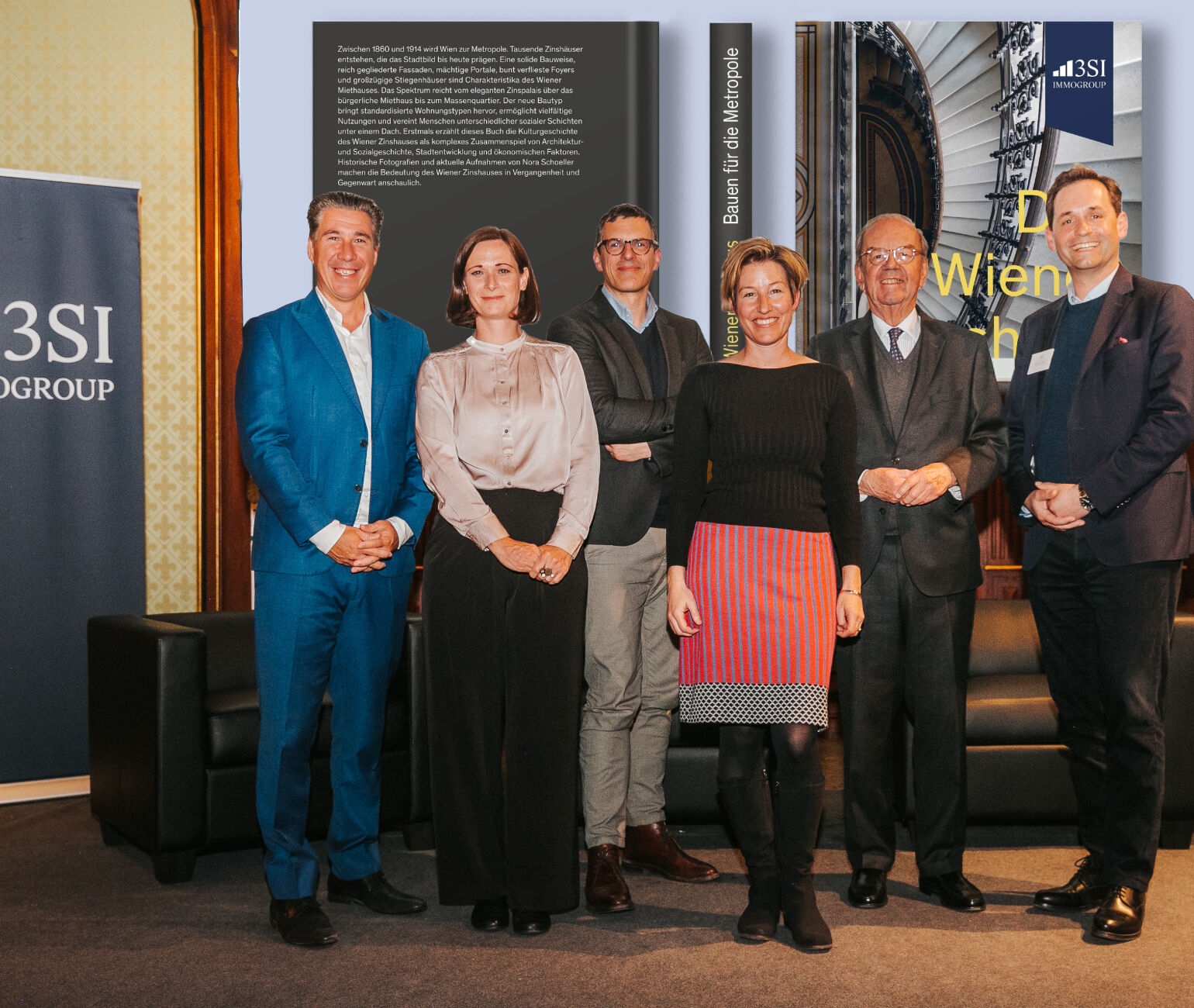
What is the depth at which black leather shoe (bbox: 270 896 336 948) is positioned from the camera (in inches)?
101

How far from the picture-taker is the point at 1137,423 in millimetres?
2693

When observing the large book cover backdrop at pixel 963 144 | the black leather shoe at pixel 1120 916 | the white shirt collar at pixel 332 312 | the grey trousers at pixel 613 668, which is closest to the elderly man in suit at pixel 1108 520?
the black leather shoe at pixel 1120 916

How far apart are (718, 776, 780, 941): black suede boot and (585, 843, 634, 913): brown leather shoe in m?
0.33

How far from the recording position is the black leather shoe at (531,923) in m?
2.61

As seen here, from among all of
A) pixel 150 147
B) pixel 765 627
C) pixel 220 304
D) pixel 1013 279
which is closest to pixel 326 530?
pixel 765 627

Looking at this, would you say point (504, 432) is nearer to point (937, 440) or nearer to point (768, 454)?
point (768, 454)

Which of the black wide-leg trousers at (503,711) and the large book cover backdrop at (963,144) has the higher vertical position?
the large book cover backdrop at (963,144)

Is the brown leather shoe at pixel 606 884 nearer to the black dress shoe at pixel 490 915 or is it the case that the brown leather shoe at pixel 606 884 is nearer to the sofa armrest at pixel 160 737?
the black dress shoe at pixel 490 915

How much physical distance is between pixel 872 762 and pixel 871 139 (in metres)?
2.64

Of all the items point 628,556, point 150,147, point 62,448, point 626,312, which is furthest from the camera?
point 150,147

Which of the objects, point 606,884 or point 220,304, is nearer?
point 606,884

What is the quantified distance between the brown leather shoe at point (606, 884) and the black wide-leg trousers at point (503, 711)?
0.16m

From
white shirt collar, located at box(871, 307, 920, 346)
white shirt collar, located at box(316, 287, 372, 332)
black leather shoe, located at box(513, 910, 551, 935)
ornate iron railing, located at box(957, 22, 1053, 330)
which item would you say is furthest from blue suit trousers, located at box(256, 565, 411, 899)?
ornate iron railing, located at box(957, 22, 1053, 330)

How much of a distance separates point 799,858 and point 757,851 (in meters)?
0.10
